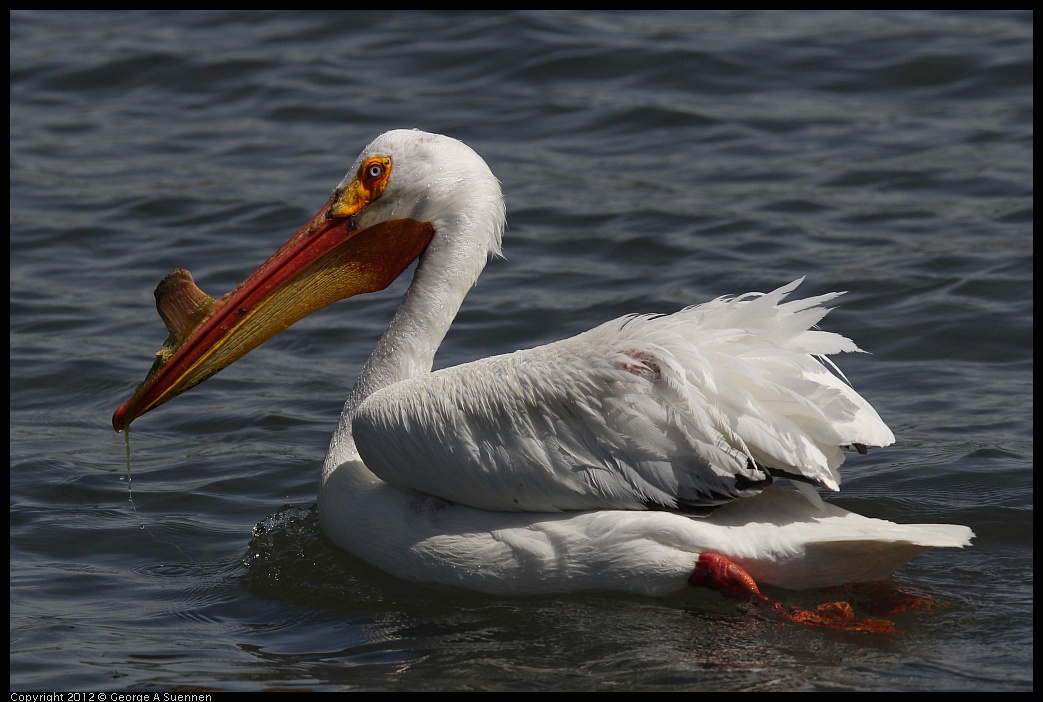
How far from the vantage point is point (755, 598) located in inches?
157

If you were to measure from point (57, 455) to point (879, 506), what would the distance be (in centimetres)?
344

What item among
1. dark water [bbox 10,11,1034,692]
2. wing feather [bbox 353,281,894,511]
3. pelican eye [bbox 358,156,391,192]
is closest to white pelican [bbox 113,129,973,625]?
wing feather [bbox 353,281,894,511]

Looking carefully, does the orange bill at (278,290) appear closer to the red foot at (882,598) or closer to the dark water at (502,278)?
the dark water at (502,278)

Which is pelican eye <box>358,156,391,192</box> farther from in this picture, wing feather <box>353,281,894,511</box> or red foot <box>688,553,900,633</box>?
red foot <box>688,553,900,633</box>

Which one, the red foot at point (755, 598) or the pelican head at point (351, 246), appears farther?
the pelican head at point (351, 246)

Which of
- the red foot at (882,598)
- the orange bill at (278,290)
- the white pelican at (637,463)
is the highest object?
the orange bill at (278,290)

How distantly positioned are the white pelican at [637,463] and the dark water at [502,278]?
0.17 m

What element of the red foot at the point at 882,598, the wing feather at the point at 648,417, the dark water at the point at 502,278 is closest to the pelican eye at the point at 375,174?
the wing feather at the point at 648,417

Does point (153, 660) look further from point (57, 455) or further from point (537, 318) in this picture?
point (537, 318)

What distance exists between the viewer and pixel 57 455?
6.04m

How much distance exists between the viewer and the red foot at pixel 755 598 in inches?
155

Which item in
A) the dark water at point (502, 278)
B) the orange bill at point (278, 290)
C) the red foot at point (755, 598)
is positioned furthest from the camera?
the orange bill at point (278, 290)

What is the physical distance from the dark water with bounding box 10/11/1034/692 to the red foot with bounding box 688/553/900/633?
0.06 m

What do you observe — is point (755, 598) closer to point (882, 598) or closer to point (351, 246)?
point (882, 598)
